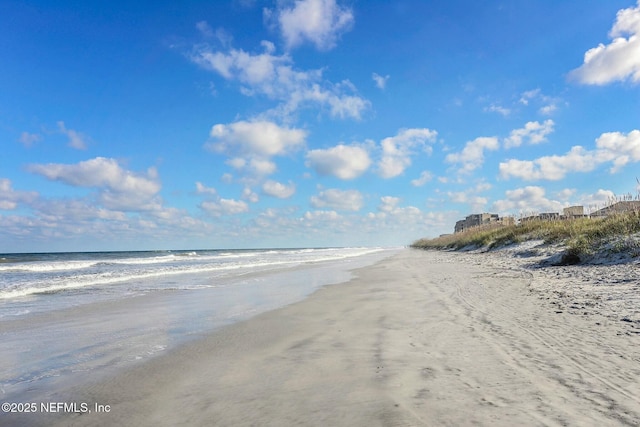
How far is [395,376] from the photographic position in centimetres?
306

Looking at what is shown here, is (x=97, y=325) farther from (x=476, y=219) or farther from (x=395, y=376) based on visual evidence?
(x=476, y=219)

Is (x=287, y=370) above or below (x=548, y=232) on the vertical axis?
below

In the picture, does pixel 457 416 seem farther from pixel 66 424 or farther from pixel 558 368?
pixel 66 424

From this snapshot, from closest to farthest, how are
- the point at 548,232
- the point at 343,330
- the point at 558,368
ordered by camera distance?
the point at 558,368 < the point at 343,330 < the point at 548,232

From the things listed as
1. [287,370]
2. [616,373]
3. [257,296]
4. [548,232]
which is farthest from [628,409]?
[548,232]

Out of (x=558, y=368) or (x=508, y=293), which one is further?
(x=508, y=293)

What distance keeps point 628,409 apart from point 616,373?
0.71 meters

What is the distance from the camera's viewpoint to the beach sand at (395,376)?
2389mm

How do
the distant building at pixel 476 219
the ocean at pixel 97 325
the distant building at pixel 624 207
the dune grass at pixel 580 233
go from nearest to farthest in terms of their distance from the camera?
the ocean at pixel 97 325 < the dune grass at pixel 580 233 < the distant building at pixel 624 207 < the distant building at pixel 476 219

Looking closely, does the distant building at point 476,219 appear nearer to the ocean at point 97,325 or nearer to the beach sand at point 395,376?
the ocean at point 97,325

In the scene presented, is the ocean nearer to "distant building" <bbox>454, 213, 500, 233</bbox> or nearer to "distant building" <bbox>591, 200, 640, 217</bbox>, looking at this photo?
"distant building" <bbox>591, 200, 640, 217</bbox>

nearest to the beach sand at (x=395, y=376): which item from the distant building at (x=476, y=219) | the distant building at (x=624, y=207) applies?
the distant building at (x=624, y=207)

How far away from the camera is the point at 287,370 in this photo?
11.2 feet

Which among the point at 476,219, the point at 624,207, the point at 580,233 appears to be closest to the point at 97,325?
the point at 580,233
